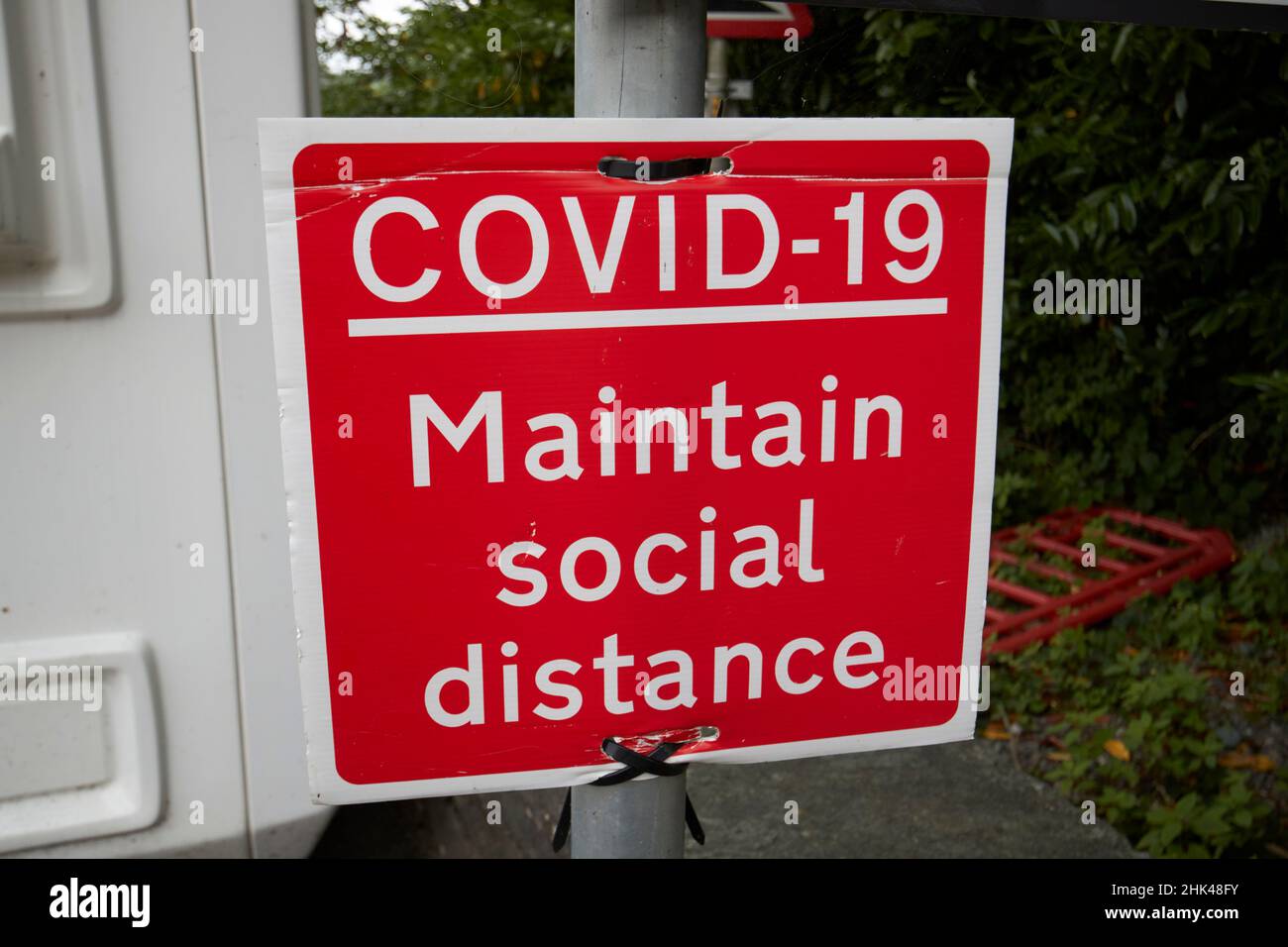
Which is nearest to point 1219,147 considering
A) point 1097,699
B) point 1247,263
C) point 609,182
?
point 1247,263

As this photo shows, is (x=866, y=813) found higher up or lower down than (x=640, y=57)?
lower down

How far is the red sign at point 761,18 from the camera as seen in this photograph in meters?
1.64

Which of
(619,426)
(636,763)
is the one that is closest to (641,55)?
(619,426)

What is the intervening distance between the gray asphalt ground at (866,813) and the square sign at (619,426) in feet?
4.25

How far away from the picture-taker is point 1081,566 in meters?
4.77

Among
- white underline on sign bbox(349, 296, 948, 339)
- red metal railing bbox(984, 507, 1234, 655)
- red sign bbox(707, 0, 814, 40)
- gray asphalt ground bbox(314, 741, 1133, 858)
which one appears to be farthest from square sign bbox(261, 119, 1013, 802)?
red metal railing bbox(984, 507, 1234, 655)

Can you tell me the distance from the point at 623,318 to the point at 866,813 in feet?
7.37

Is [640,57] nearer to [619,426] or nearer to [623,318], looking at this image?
[623,318]

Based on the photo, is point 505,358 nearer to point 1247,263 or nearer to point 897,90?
point 897,90

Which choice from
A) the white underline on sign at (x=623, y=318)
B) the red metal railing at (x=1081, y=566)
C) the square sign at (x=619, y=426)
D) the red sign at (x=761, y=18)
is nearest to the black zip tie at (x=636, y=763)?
the square sign at (x=619, y=426)

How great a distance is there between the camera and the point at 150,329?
61.5 inches

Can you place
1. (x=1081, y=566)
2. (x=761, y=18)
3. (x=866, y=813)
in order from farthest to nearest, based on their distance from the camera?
(x=1081, y=566) < (x=866, y=813) < (x=761, y=18)

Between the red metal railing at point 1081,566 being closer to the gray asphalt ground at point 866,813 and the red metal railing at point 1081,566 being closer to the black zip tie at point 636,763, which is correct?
the gray asphalt ground at point 866,813

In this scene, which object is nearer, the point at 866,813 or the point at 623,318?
the point at 623,318
